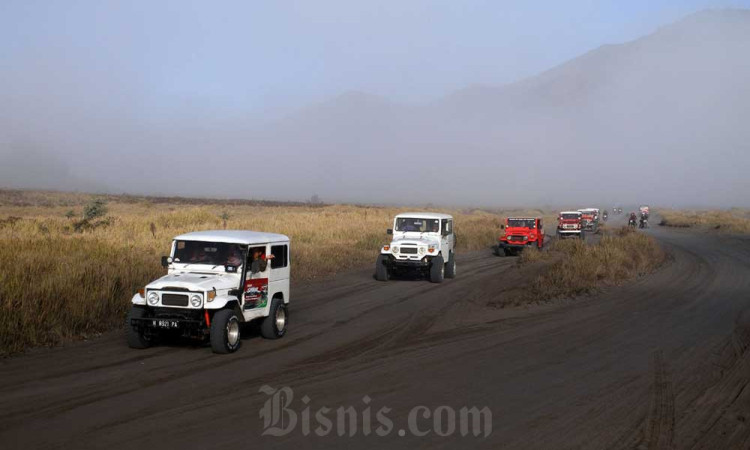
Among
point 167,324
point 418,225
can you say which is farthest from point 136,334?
point 418,225

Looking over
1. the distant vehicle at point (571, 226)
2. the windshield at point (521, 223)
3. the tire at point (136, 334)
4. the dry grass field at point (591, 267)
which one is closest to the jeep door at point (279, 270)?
the tire at point (136, 334)

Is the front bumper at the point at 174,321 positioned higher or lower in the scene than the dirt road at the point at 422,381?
higher

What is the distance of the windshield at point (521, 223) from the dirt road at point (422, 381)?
18.5 m

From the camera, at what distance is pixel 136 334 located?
416 inches

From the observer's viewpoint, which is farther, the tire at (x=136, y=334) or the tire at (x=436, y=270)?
the tire at (x=436, y=270)

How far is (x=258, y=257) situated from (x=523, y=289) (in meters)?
10.3

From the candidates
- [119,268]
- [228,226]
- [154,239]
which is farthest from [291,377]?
[228,226]

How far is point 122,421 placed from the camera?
23.1ft

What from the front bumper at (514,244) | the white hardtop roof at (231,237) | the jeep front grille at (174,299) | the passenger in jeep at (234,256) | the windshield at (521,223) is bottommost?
the front bumper at (514,244)

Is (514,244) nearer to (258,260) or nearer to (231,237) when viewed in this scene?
(258,260)

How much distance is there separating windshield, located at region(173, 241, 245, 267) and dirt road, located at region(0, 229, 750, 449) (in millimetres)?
1576

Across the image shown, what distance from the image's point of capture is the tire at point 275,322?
38.7 feet

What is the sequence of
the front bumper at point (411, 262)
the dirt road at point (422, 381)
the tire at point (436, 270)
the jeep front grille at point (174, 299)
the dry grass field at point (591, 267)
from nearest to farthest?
the dirt road at point (422, 381) → the jeep front grille at point (174, 299) → the dry grass field at point (591, 267) → the tire at point (436, 270) → the front bumper at point (411, 262)

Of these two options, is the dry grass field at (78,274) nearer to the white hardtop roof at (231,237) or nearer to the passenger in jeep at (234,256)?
the white hardtop roof at (231,237)
